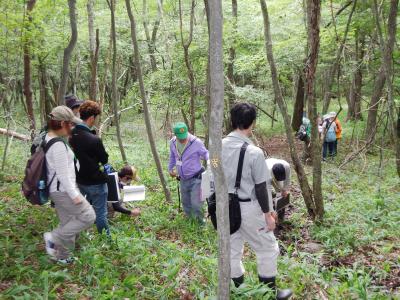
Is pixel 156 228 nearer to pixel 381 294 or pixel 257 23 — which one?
pixel 381 294

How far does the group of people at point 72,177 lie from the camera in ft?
13.6

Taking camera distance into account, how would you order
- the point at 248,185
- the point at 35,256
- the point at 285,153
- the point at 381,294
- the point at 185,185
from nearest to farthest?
1. the point at 248,185
2. the point at 381,294
3. the point at 35,256
4. the point at 185,185
5. the point at 285,153

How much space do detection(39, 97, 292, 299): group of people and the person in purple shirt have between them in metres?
1.38

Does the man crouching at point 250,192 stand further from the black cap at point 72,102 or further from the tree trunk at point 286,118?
the black cap at point 72,102

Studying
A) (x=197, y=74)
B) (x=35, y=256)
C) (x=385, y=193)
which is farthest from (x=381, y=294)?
(x=197, y=74)

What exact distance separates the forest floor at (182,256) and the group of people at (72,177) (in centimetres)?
29

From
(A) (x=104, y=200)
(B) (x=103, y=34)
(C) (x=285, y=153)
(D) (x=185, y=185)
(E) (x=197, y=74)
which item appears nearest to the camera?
(A) (x=104, y=200)

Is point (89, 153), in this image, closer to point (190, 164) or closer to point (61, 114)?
point (61, 114)

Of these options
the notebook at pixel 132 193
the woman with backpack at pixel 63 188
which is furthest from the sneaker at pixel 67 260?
the notebook at pixel 132 193

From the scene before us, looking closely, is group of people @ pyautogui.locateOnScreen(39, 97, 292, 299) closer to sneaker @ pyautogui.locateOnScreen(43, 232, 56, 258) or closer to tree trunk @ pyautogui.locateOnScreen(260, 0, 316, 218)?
sneaker @ pyautogui.locateOnScreen(43, 232, 56, 258)

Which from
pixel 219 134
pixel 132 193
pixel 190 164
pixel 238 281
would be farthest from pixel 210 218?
pixel 219 134

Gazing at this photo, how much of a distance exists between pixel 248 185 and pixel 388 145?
1392cm

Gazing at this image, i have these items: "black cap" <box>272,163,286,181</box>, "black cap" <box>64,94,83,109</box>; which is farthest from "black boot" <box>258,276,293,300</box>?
"black cap" <box>64,94,83,109</box>

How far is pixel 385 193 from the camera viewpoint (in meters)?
8.56
